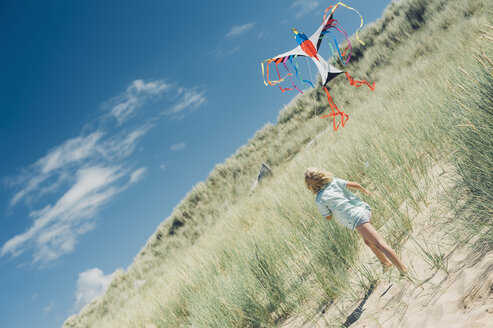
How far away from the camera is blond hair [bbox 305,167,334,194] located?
346 cm

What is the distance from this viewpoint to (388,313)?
2.73m

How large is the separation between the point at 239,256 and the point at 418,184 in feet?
9.51

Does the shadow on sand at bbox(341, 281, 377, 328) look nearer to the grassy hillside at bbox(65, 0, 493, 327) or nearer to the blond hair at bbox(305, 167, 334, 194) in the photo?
the grassy hillside at bbox(65, 0, 493, 327)

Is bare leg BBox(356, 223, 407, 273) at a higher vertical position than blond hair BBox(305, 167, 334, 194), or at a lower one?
lower

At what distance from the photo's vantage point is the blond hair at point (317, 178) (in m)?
3.46

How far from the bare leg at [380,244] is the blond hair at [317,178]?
23.7 inches

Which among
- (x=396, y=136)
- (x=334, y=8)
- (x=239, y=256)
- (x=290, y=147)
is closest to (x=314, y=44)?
(x=334, y=8)

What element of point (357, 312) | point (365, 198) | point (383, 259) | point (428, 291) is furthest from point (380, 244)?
point (365, 198)

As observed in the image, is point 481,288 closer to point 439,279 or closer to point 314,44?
point 439,279

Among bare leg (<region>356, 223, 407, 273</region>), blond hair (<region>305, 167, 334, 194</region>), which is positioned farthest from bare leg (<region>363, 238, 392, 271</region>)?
blond hair (<region>305, 167, 334, 194</region>)

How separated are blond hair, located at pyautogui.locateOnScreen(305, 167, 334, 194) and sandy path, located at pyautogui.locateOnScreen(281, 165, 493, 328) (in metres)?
1.02

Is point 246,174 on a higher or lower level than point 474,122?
higher

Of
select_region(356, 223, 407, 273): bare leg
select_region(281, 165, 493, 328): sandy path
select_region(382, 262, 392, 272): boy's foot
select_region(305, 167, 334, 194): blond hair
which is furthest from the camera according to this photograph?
select_region(305, 167, 334, 194): blond hair

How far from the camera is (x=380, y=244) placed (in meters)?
3.00
